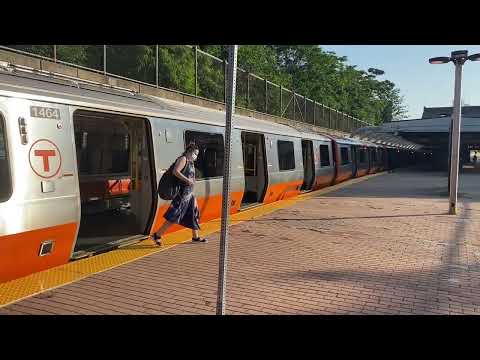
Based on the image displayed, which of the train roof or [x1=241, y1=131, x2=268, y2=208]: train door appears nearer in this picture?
the train roof

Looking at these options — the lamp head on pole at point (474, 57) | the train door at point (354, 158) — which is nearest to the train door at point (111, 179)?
the lamp head on pole at point (474, 57)

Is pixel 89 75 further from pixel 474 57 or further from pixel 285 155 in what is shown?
pixel 474 57

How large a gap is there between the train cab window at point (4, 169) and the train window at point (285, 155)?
883cm

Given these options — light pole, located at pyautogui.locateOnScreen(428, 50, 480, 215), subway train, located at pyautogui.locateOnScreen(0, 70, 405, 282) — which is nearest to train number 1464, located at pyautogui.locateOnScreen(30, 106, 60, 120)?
subway train, located at pyautogui.locateOnScreen(0, 70, 405, 282)

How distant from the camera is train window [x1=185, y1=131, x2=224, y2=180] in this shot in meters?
8.89

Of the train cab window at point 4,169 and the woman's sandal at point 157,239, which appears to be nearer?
the train cab window at point 4,169

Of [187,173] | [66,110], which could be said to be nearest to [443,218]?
[187,173]

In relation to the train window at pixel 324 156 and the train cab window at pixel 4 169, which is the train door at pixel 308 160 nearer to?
the train window at pixel 324 156

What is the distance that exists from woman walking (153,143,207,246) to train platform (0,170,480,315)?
13.9 inches

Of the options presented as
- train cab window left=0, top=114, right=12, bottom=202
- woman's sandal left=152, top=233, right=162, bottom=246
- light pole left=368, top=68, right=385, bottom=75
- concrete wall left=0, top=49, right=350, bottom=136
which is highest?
light pole left=368, top=68, right=385, bottom=75

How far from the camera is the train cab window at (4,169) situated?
16.3 ft

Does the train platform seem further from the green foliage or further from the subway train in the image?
the green foliage
